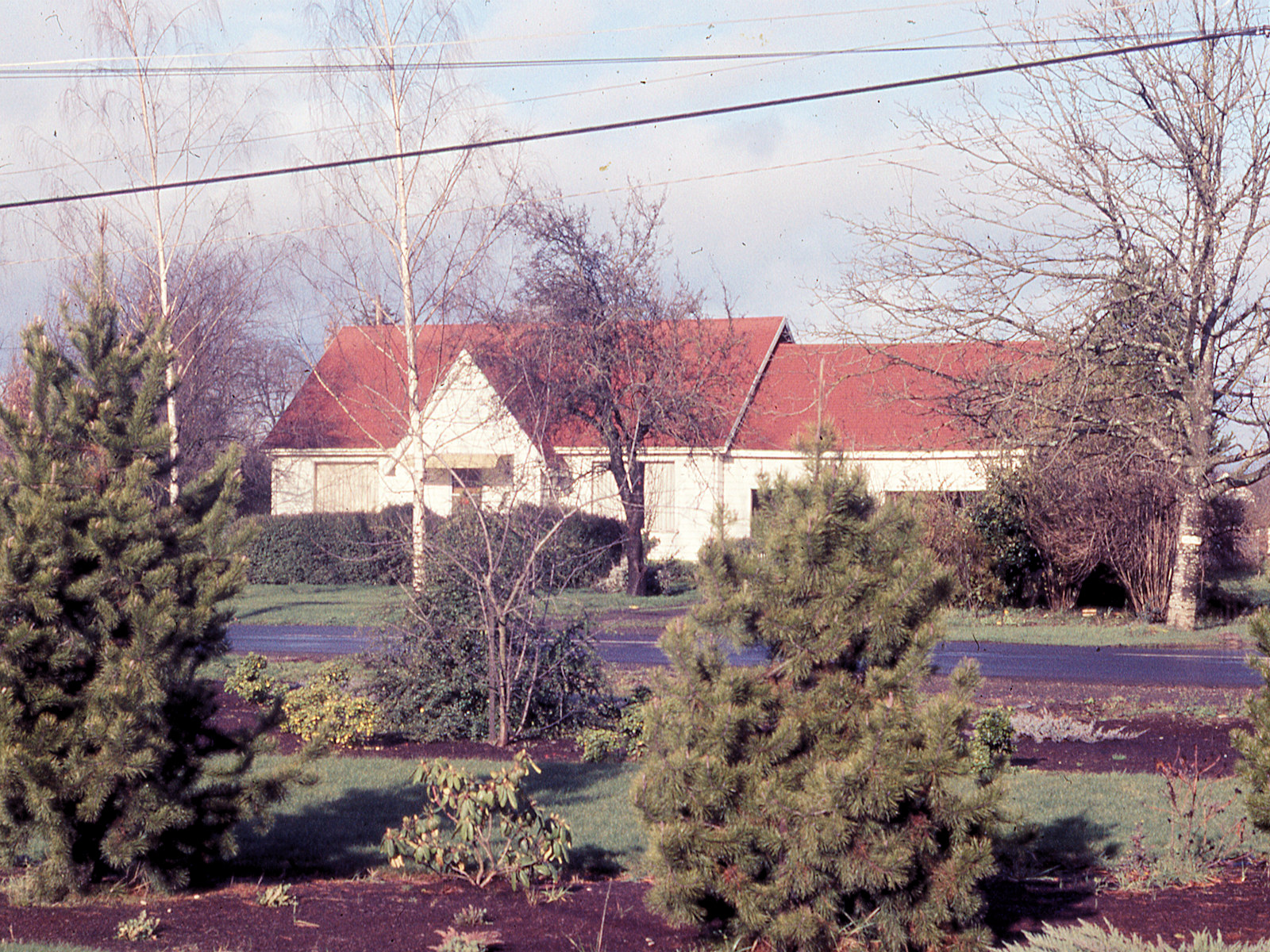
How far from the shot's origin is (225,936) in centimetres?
505

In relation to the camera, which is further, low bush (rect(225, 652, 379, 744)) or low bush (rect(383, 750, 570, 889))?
low bush (rect(225, 652, 379, 744))

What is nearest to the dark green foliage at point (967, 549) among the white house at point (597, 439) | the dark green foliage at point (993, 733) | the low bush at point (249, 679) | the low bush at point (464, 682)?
the white house at point (597, 439)

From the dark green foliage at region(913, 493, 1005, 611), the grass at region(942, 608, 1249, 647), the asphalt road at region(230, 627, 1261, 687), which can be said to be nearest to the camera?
the asphalt road at region(230, 627, 1261, 687)

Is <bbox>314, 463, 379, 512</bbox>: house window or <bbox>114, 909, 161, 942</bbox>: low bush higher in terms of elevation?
<bbox>314, 463, 379, 512</bbox>: house window

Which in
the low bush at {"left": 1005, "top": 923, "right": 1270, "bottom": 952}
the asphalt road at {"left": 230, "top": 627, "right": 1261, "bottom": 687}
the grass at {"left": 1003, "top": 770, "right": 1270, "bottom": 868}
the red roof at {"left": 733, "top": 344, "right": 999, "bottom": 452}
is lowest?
the asphalt road at {"left": 230, "top": 627, "right": 1261, "bottom": 687}

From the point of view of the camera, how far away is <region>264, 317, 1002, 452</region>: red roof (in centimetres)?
1984

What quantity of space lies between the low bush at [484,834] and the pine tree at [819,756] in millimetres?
1343

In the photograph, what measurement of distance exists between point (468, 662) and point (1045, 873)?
556 centimetres

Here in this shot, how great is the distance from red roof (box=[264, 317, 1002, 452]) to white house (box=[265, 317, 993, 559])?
61mm

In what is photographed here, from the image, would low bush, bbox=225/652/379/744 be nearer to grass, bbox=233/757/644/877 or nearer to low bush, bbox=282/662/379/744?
low bush, bbox=282/662/379/744

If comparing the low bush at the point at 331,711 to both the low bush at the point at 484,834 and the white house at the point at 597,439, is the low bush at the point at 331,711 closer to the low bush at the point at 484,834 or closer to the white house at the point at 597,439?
the low bush at the point at 484,834

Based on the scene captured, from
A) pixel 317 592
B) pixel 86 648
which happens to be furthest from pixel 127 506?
pixel 317 592

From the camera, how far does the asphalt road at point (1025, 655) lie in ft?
48.6

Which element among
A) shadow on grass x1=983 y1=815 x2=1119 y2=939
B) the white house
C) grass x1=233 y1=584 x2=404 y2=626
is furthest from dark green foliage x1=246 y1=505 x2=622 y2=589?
shadow on grass x1=983 y1=815 x2=1119 y2=939
